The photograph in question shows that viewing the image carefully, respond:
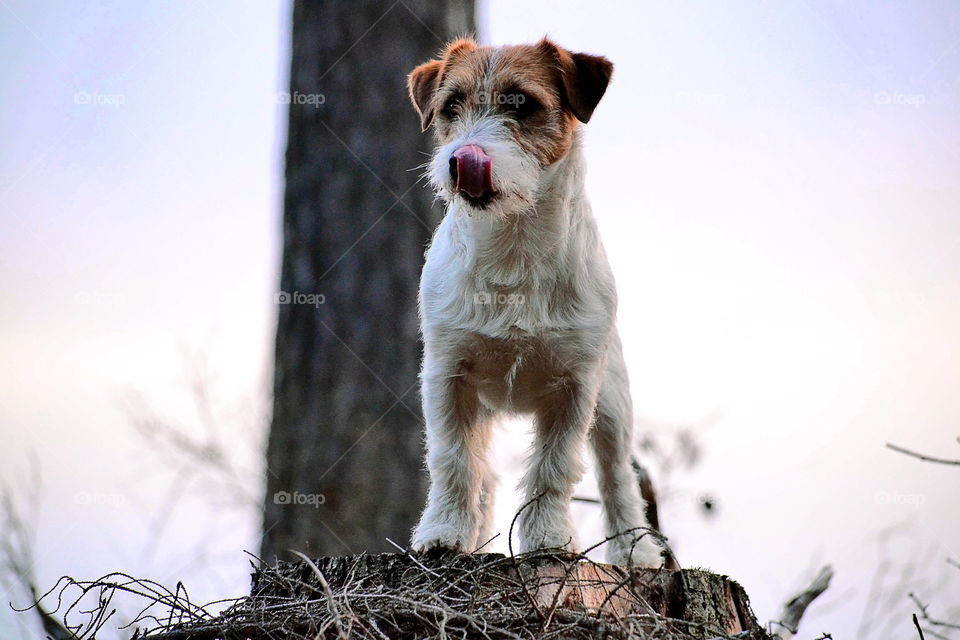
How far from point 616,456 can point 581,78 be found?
1910mm

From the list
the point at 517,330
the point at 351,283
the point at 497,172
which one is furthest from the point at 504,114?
the point at 351,283

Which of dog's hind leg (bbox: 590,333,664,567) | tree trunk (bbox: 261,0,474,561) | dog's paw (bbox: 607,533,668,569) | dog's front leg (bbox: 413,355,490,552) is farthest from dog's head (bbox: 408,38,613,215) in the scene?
tree trunk (bbox: 261,0,474,561)

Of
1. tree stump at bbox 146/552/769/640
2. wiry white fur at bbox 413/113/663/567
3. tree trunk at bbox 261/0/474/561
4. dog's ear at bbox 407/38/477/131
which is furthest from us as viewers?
tree trunk at bbox 261/0/474/561

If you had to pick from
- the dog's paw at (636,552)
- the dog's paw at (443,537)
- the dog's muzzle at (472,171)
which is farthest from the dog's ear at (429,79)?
the dog's paw at (636,552)

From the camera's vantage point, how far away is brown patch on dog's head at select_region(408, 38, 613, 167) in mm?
4160

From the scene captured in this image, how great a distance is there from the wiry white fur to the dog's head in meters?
0.02

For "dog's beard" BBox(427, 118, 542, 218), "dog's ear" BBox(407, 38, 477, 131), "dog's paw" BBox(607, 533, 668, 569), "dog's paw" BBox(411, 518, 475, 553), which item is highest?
"dog's ear" BBox(407, 38, 477, 131)

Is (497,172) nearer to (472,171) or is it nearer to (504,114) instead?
(472,171)

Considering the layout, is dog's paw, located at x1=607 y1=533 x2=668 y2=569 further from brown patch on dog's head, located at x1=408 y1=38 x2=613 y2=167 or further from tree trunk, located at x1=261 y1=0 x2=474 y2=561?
brown patch on dog's head, located at x1=408 y1=38 x2=613 y2=167

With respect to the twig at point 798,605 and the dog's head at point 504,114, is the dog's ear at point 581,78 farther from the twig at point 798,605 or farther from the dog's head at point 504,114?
the twig at point 798,605

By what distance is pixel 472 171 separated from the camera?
149 inches

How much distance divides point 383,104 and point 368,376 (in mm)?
1836

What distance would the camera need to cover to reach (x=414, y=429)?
6453 millimetres

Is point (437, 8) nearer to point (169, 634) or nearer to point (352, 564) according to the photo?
point (352, 564)
